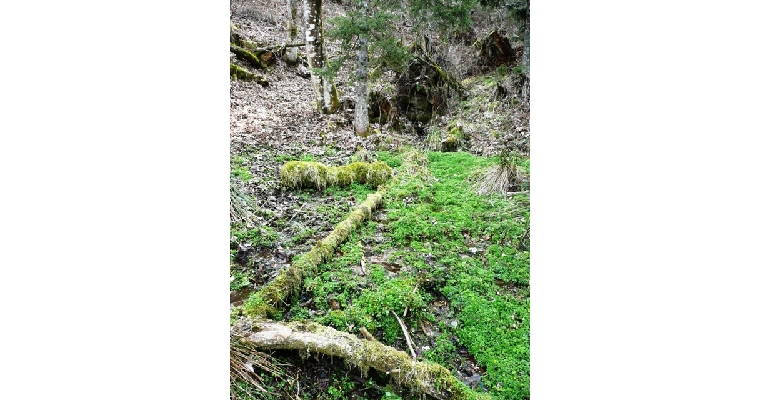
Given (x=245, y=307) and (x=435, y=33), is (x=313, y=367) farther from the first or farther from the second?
(x=435, y=33)

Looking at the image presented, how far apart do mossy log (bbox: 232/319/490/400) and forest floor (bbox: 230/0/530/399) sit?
6 centimetres

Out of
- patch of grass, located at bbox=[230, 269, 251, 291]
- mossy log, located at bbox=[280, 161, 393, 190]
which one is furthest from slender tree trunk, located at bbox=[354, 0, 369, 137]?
patch of grass, located at bbox=[230, 269, 251, 291]

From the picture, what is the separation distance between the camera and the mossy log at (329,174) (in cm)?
317

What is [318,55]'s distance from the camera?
10.6 feet

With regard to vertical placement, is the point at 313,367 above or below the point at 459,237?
below

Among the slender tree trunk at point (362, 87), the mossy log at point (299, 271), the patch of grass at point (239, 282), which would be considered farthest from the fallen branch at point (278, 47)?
the patch of grass at point (239, 282)

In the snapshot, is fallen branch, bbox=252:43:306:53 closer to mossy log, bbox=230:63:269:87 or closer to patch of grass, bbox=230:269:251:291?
mossy log, bbox=230:63:269:87

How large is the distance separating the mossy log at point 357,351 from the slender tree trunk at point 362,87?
145 centimetres

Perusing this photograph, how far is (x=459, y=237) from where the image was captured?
3.07m

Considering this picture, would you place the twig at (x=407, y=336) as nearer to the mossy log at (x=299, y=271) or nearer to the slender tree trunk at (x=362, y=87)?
the mossy log at (x=299, y=271)
